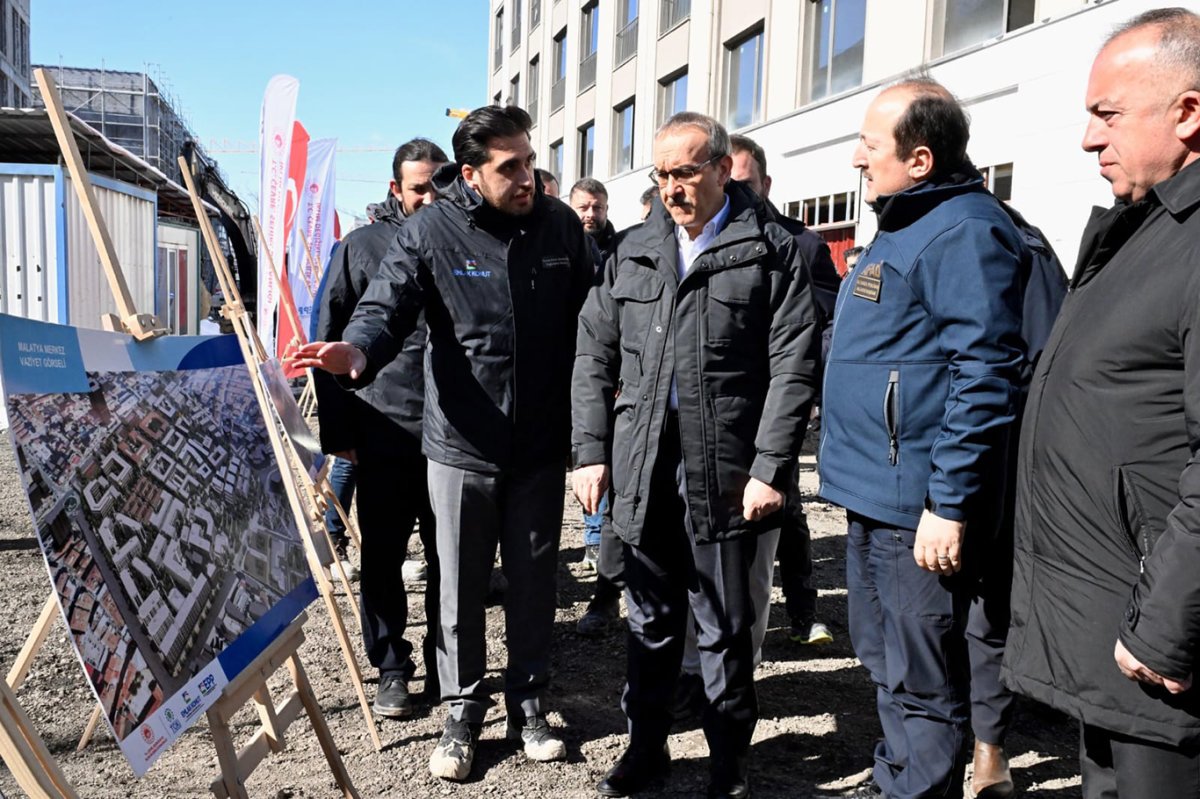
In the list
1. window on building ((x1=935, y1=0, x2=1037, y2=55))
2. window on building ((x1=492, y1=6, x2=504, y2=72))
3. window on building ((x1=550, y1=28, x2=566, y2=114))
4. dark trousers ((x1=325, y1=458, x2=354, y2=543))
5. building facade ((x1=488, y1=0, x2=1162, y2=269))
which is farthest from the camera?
window on building ((x1=492, y1=6, x2=504, y2=72))

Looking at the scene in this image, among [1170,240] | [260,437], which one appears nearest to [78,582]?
[260,437]

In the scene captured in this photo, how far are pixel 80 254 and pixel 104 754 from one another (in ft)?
27.7

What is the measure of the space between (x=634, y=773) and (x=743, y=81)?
13979mm

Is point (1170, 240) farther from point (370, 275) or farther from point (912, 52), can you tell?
point (912, 52)

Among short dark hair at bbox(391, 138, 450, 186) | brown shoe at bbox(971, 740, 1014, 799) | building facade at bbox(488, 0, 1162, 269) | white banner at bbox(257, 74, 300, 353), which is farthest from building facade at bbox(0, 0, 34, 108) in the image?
brown shoe at bbox(971, 740, 1014, 799)

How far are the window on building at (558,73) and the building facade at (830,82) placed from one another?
3.37 ft

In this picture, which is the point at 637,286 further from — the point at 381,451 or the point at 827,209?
the point at 827,209

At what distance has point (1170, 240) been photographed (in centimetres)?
155

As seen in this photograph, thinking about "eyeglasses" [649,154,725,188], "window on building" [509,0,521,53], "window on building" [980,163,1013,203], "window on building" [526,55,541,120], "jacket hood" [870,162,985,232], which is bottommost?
"jacket hood" [870,162,985,232]

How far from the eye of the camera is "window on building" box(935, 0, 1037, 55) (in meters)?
9.05

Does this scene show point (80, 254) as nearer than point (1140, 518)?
No

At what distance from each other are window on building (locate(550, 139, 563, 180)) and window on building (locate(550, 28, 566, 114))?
3.10 feet

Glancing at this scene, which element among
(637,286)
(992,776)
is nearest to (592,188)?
(637,286)

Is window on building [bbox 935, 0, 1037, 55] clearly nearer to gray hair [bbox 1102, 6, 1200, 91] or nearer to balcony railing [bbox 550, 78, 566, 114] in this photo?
gray hair [bbox 1102, 6, 1200, 91]
